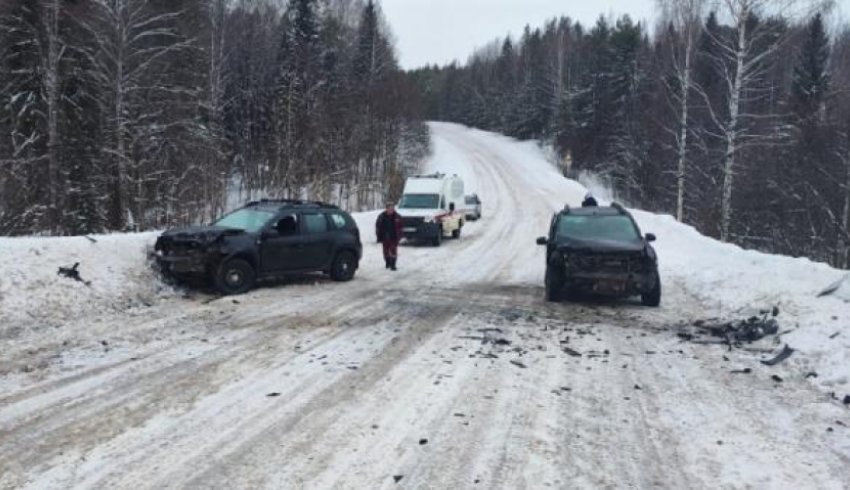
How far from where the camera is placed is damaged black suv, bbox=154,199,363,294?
1259 cm

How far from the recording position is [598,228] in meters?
Answer: 13.5

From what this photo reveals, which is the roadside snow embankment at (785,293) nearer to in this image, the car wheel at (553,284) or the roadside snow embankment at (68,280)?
the car wheel at (553,284)

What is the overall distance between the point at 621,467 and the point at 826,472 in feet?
4.91

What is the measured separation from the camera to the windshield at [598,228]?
520 inches

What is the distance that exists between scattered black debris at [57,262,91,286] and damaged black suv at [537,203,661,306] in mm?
8030

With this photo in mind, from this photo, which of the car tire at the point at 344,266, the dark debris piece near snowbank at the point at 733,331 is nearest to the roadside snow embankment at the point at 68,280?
the car tire at the point at 344,266

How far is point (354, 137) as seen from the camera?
46250mm

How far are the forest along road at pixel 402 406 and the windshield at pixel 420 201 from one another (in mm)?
13407

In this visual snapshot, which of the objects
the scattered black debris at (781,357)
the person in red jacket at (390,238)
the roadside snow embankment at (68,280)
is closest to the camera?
the scattered black debris at (781,357)

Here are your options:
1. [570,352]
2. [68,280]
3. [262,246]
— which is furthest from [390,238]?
[570,352]

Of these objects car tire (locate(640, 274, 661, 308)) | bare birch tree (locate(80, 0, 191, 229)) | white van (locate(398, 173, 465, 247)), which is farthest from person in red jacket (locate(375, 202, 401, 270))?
bare birch tree (locate(80, 0, 191, 229))

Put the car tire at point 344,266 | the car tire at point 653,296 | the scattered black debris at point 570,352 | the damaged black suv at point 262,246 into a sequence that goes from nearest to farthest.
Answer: the scattered black debris at point 570,352
the car tire at point 653,296
the damaged black suv at point 262,246
the car tire at point 344,266

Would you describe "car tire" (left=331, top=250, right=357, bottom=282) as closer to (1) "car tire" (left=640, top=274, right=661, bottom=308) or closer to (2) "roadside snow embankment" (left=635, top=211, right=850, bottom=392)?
(1) "car tire" (left=640, top=274, right=661, bottom=308)

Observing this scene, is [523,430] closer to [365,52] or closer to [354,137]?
[354,137]
